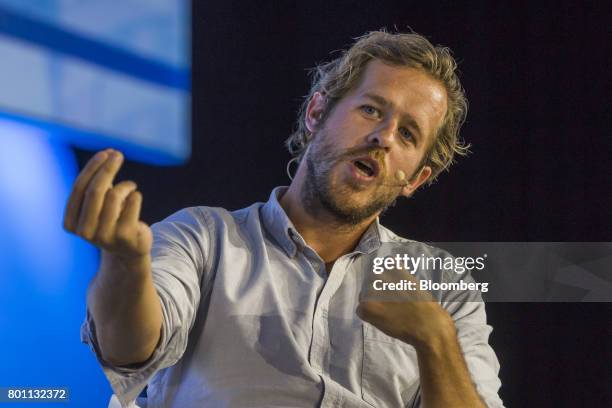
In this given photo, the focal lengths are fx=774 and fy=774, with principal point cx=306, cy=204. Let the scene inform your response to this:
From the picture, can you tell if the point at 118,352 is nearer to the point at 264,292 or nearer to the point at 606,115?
the point at 264,292

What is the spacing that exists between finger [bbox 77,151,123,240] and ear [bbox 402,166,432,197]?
31.5 inches

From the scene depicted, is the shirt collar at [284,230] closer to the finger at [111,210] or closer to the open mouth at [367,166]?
the open mouth at [367,166]

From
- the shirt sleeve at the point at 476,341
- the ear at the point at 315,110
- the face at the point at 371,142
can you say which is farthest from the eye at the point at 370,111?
the shirt sleeve at the point at 476,341

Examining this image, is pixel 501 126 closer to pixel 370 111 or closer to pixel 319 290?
pixel 370 111

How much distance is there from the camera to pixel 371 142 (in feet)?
4.46

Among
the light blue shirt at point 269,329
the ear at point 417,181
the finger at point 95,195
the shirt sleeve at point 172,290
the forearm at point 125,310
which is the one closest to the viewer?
the finger at point 95,195

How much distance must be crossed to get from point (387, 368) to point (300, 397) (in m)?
0.16

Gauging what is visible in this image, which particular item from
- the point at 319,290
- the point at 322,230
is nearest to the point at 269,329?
the point at 319,290

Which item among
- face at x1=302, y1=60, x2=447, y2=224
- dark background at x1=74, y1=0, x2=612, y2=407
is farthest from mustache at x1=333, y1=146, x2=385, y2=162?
dark background at x1=74, y1=0, x2=612, y2=407

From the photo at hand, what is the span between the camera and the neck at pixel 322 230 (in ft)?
4.46

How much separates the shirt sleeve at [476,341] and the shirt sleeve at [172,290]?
1.49ft

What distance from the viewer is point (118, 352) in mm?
963

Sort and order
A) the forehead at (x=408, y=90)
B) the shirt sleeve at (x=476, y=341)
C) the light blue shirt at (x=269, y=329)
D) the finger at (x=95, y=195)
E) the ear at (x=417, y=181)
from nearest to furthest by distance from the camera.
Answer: the finger at (x=95, y=195) < the light blue shirt at (x=269, y=329) < the shirt sleeve at (x=476, y=341) < the forehead at (x=408, y=90) < the ear at (x=417, y=181)

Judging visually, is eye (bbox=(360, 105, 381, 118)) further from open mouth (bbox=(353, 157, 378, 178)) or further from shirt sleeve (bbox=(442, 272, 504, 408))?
shirt sleeve (bbox=(442, 272, 504, 408))
